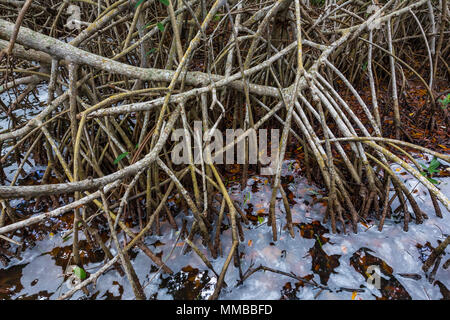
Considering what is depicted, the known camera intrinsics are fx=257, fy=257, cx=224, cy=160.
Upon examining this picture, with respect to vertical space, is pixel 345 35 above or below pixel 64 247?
above

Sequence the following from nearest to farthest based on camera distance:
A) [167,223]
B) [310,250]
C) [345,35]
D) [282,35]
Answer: [310,250]
[167,223]
[345,35]
[282,35]

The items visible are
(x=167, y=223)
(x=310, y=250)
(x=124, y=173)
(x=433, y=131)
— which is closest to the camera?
(x=124, y=173)

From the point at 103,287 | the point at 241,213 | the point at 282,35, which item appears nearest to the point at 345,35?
the point at 282,35

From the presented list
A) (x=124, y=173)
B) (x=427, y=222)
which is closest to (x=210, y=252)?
(x=124, y=173)

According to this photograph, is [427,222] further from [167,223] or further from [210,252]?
[167,223]

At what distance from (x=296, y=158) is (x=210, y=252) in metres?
1.29

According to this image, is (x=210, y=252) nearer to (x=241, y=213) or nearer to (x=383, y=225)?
(x=241, y=213)

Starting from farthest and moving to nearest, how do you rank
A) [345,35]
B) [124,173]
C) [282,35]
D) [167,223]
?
1. [282,35]
2. [345,35]
3. [167,223]
4. [124,173]

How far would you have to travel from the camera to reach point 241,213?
1992 mm

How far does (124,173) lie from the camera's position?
1.18 m

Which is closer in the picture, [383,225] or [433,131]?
[383,225]

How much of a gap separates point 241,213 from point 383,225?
105cm

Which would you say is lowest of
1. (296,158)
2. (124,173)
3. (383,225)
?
(383,225)

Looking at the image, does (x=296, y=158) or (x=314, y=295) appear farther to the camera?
(x=296, y=158)
